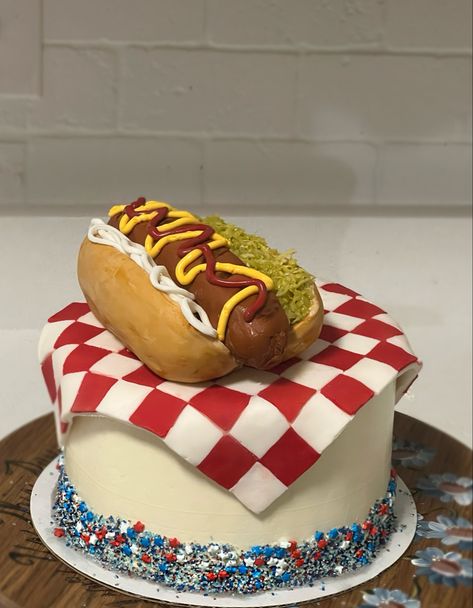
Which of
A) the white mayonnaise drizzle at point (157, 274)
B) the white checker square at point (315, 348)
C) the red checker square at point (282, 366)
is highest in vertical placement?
the white mayonnaise drizzle at point (157, 274)

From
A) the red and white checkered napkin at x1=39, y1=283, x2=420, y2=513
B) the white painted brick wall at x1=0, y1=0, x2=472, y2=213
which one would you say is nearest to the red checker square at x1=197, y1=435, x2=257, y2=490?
the red and white checkered napkin at x1=39, y1=283, x2=420, y2=513

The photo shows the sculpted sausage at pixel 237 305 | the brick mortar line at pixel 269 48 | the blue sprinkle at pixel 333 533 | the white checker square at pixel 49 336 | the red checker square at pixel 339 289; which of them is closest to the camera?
the sculpted sausage at pixel 237 305

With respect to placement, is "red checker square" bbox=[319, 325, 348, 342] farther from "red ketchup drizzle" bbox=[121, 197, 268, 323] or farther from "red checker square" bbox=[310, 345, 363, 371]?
"red ketchup drizzle" bbox=[121, 197, 268, 323]

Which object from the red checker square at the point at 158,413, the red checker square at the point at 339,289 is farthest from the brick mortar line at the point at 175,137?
the red checker square at the point at 158,413

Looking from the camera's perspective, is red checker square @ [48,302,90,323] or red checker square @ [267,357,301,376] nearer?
red checker square @ [267,357,301,376]

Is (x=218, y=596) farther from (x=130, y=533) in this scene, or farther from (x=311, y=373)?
(x=311, y=373)

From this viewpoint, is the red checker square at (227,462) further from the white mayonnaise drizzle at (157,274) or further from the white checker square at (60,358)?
the white checker square at (60,358)
